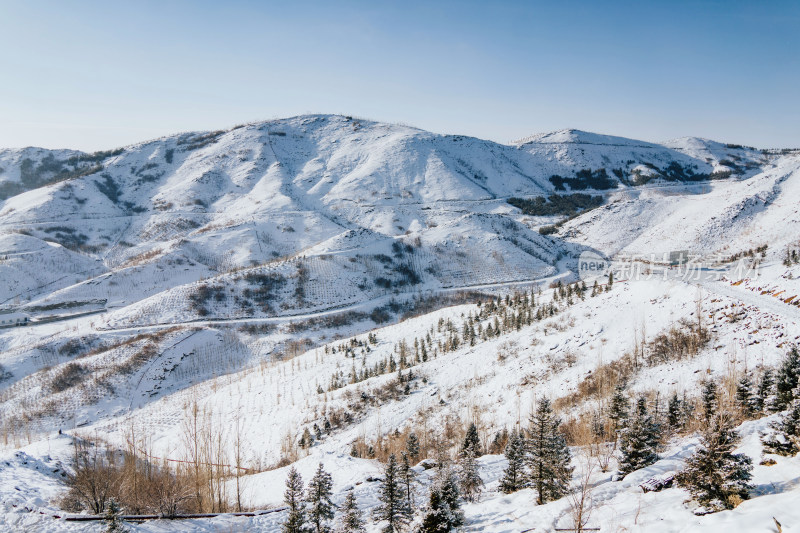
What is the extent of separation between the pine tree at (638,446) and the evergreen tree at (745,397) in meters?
6.34

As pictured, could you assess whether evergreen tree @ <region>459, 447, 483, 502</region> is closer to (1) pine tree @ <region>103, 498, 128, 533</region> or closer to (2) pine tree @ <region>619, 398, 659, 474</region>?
(2) pine tree @ <region>619, 398, 659, 474</region>

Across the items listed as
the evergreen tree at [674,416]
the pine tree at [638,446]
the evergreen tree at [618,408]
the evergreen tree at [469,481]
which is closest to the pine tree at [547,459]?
the pine tree at [638,446]

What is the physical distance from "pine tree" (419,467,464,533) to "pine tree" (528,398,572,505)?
3138mm

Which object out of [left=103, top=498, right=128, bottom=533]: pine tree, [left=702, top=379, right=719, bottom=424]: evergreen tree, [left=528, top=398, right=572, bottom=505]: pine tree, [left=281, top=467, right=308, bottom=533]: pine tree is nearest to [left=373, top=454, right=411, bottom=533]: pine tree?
[left=281, top=467, right=308, bottom=533]: pine tree

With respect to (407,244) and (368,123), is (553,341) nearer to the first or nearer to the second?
(407,244)

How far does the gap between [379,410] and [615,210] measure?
3882 inches

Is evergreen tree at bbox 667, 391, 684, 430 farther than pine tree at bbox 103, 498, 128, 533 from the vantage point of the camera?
Yes

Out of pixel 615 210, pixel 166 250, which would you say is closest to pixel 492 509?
pixel 166 250

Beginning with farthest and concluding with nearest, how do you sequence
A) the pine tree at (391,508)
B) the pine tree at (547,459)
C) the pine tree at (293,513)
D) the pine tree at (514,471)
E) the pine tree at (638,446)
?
the pine tree at (514,471)
the pine tree at (638,446)
the pine tree at (547,459)
the pine tree at (391,508)
the pine tree at (293,513)

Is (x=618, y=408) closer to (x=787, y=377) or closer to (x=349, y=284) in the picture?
(x=787, y=377)

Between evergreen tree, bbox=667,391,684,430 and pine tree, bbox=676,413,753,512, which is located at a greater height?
pine tree, bbox=676,413,753,512

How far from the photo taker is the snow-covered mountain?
80.3 ft

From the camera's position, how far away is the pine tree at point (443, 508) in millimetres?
9266

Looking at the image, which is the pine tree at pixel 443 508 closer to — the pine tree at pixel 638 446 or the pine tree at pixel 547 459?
the pine tree at pixel 547 459
